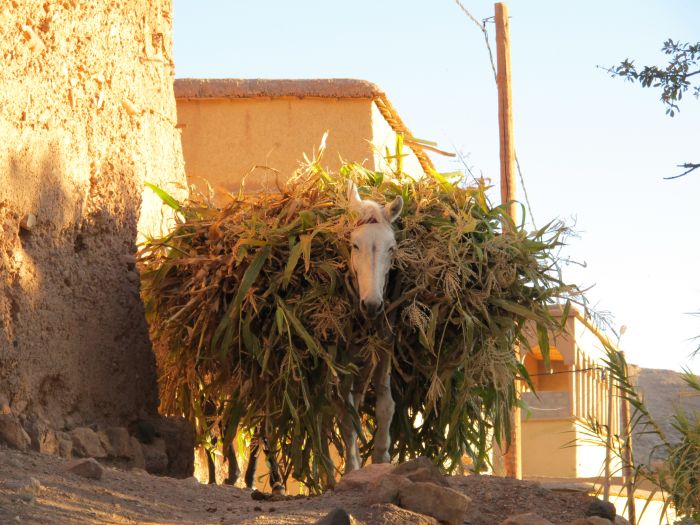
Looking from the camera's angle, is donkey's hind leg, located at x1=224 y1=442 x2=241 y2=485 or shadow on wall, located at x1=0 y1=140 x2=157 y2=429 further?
donkey's hind leg, located at x1=224 y1=442 x2=241 y2=485

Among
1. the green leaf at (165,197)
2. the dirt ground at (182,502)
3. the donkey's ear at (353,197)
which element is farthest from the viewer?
the green leaf at (165,197)

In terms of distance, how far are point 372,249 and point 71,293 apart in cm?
170

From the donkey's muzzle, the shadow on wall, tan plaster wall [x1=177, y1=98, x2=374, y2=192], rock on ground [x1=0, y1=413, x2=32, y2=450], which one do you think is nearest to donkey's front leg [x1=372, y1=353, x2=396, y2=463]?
the donkey's muzzle

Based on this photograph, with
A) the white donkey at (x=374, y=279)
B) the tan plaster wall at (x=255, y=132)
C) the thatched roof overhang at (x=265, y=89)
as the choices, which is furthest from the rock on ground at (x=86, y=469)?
the thatched roof overhang at (x=265, y=89)

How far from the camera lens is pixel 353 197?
6.55 meters

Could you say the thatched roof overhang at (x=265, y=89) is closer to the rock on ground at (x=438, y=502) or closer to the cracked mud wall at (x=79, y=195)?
the cracked mud wall at (x=79, y=195)

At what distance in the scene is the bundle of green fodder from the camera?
6430 mm

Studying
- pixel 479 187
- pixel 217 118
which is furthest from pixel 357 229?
pixel 217 118

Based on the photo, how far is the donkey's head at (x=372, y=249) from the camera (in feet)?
20.3

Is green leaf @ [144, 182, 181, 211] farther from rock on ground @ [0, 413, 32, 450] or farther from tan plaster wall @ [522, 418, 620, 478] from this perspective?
tan plaster wall @ [522, 418, 620, 478]

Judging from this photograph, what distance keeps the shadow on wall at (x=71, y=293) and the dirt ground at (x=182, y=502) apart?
798 millimetres

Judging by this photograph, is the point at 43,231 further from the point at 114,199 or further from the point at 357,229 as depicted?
the point at 357,229

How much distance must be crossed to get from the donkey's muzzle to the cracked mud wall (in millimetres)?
1552

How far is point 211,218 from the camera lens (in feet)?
23.5
